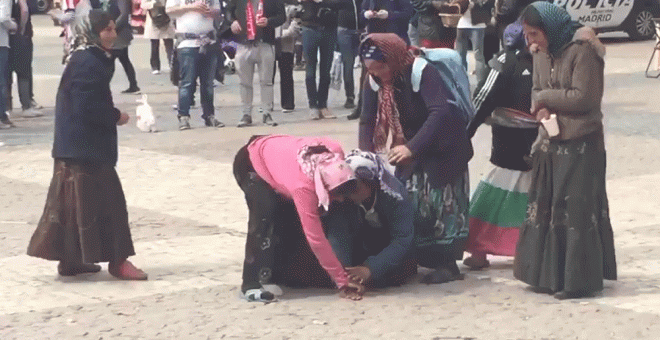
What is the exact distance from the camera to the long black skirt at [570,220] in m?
7.31

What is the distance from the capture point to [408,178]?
7.79 metres

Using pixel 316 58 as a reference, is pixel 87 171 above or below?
above

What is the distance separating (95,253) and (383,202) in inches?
65.0

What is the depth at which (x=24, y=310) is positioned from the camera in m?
7.33

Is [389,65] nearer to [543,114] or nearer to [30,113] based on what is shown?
[543,114]

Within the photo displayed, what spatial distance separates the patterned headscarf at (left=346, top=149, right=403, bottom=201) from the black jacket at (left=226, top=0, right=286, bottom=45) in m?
7.70

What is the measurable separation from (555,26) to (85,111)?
255 cm

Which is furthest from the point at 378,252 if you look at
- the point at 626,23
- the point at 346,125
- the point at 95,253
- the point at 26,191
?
the point at 626,23

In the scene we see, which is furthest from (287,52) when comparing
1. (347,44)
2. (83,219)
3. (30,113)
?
(83,219)

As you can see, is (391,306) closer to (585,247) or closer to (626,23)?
(585,247)

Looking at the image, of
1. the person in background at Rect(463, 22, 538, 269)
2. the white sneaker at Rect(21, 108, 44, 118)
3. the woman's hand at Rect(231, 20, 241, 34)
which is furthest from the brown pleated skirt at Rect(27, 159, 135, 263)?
the white sneaker at Rect(21, 108, 44, 118)

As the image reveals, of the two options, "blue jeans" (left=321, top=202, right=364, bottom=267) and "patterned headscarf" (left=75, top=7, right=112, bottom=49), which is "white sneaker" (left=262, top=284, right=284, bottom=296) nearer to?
"blue jeans" (left=321, top=202, right=364, bottom=267)

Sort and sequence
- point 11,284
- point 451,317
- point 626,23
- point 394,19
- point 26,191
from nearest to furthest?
point 451,317
point 11,284
point 26,191
point 394,19
point 626,23

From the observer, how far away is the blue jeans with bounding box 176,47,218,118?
49.1ft
